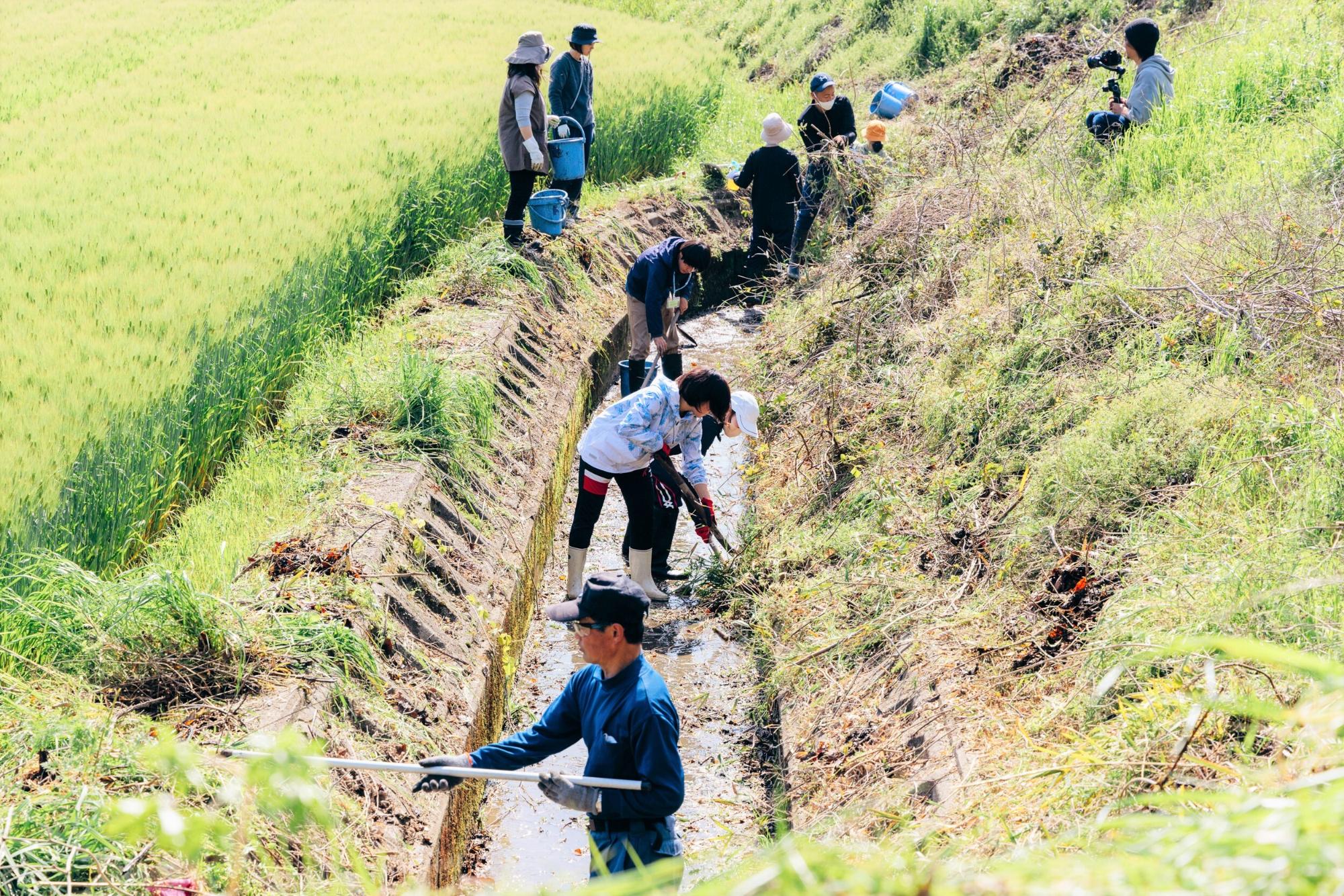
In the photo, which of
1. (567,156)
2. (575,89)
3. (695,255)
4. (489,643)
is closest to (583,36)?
(575,89)

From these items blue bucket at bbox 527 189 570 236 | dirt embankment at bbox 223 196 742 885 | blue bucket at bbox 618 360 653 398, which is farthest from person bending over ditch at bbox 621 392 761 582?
blue bucket at bbox 527 189 570 236

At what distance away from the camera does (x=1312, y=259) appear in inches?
211

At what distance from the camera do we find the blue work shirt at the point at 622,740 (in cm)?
327

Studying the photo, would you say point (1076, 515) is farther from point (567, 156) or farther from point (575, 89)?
point (575, 89)

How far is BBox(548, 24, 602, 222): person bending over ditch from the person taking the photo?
32.9 ft

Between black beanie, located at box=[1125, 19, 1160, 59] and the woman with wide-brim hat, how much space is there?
4.30 meters

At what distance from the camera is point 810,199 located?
1088 centimetres

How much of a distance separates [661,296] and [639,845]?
4.81 meters

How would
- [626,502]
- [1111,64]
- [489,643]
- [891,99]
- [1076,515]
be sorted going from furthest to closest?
[891,99], [1111,64], [626,502], [489,643], [1076,515]

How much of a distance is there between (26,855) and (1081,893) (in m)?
2.63

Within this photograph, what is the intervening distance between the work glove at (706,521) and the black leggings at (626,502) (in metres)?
0.28

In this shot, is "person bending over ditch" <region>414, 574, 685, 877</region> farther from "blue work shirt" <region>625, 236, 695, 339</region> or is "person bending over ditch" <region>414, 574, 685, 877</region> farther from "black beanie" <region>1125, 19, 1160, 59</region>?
"black beanie" <region>1125, 19, 1160, 59</region>

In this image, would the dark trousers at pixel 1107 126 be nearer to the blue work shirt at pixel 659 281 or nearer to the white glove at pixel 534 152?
the blue work shirt at pixel 659 281

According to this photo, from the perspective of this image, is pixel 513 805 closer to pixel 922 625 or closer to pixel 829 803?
pixel 829 803
